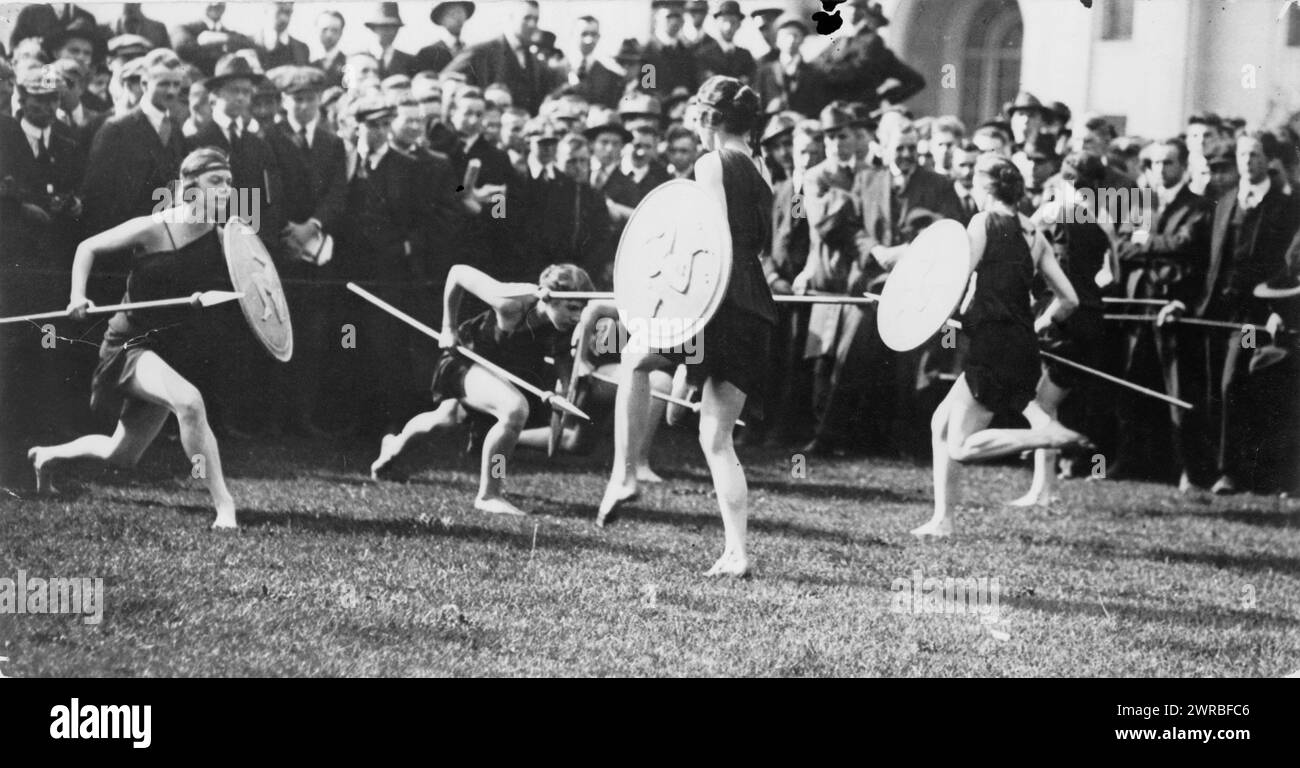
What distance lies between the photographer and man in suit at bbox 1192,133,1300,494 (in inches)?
275

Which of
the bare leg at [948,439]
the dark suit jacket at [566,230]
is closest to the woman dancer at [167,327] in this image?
the dark suit jacket at [566,230]

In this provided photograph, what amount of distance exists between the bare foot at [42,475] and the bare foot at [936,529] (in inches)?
134

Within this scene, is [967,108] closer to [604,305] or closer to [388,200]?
[604,305]

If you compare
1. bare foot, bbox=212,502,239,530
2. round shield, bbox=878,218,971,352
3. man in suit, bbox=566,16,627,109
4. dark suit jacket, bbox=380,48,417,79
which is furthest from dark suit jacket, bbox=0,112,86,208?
round shield, bbox=878,218,971,352

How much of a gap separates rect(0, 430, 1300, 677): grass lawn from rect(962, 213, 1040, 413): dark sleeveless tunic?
364 millimetres

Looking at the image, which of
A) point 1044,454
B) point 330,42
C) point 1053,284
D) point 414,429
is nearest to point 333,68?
point 330,42

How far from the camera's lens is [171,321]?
7000 millimetres

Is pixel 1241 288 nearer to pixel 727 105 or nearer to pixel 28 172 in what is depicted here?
pixel 727 105

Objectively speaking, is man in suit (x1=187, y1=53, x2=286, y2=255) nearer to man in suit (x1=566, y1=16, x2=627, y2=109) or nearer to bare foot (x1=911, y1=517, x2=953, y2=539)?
man in suit (x1=566, y1=16, x2=627, y2=109)

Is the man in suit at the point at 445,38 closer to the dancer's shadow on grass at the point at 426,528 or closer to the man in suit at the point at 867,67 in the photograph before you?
the man in suit at the point at 867,67

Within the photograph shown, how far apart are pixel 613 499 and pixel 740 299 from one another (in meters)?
0.95

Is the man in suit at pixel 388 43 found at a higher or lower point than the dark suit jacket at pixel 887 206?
higher

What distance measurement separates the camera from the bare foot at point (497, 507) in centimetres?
698

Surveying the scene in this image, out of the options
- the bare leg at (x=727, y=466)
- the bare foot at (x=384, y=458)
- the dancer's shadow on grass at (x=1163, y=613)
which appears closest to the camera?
the dancer's shadow on grass at (x=1163, y=613)
